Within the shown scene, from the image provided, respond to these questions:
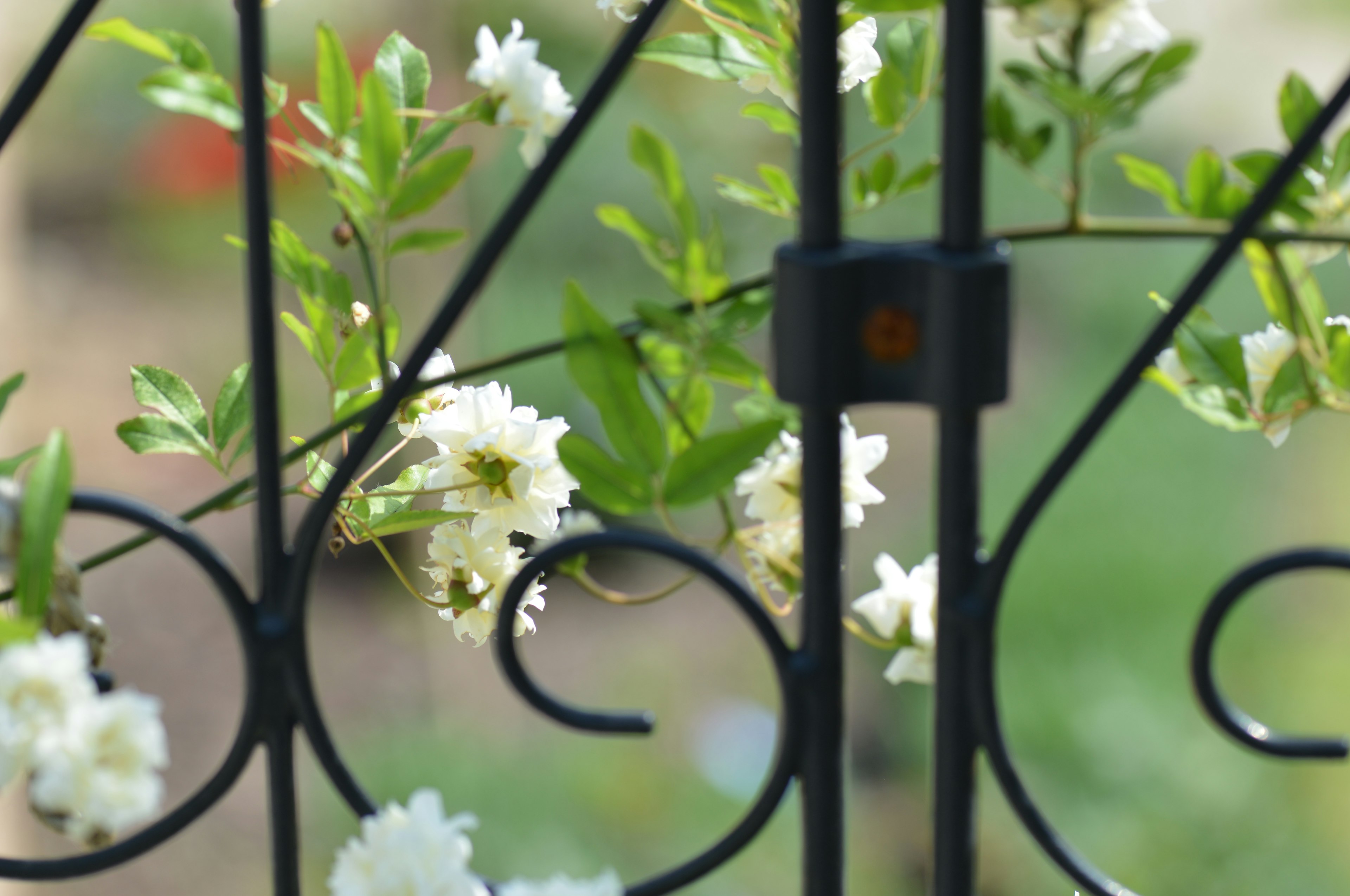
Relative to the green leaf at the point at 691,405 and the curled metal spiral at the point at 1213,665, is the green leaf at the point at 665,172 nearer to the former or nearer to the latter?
the green leaf at the point at 691,405

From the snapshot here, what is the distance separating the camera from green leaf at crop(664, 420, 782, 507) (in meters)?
0.35

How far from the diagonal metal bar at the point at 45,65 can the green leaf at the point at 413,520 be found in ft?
0.55

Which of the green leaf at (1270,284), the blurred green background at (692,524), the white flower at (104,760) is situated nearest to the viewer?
the white flower at (104,760)

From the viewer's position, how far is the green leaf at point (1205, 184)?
0.43 meters

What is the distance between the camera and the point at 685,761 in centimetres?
216

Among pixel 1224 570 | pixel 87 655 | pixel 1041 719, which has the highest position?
pixel 87 655

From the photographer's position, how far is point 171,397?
1.40 feet

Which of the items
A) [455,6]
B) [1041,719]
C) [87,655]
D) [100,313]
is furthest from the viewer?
[100,313]

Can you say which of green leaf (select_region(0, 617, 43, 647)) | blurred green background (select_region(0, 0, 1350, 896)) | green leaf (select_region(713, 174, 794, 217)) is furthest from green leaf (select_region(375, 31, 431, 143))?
blurred green background (select_region(0, 0, 1350, 896))

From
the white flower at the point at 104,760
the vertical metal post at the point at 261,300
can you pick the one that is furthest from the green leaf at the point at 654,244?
the white flower at the point at 104,760

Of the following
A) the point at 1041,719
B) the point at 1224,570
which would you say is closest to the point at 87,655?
the point at 1041,719

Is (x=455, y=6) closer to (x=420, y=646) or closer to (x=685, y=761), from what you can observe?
(x=420, y=646)

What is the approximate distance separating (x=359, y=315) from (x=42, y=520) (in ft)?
0.47

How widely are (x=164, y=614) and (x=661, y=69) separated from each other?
154 centimetres
